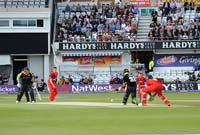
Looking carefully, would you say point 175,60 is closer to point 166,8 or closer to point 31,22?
point 166,8

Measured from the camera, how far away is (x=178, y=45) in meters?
59.1

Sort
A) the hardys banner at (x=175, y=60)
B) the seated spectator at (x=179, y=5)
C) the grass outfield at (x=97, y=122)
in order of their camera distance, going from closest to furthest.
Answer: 1. the grass outfield at (x=97, y=122)
2. the hardys banner at (x=175, y=60)
3. the seated spectator at (x=179, y=5)

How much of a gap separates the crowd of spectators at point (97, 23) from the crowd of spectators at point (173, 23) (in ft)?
6.49

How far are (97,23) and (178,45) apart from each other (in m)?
8.20

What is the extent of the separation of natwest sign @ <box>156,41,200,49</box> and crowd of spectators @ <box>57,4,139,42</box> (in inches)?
104

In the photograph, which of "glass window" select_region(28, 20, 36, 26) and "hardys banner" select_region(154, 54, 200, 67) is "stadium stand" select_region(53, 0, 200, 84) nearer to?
"hardys banner" select_region(154, 54, 200, 67)

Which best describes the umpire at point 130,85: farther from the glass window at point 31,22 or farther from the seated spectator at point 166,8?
the seated spectator at point 166,8

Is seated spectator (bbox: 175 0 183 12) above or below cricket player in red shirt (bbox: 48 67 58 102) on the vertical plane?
above

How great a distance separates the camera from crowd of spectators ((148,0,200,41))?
197ft

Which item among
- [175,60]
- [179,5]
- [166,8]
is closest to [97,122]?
[175,60]

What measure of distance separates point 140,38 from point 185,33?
4.21 metres

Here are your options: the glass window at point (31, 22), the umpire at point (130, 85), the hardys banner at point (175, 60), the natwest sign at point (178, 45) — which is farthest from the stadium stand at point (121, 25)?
the umpire at point (130, 85)

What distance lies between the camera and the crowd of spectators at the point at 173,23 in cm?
6000

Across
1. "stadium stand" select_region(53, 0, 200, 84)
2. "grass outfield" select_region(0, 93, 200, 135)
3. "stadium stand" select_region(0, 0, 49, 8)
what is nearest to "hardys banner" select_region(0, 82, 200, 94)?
"stadium stand" select_region(53, 0, 200, 84)
